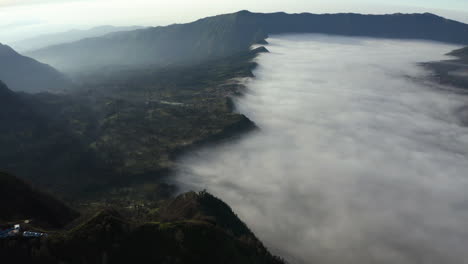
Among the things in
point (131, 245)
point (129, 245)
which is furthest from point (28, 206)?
point (131, 245)

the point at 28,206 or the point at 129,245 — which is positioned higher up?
the point at 129,245

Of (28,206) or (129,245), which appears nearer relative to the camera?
(129,245)

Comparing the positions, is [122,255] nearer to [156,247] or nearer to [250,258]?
[156,247]

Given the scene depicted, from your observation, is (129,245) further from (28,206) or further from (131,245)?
(28,206)

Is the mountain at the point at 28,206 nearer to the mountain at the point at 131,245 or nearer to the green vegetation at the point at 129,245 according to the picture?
the green vegetation at the point at 129,245

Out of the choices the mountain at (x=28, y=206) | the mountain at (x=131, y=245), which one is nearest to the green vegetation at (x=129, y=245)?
the mountain at (x=131, y=245)

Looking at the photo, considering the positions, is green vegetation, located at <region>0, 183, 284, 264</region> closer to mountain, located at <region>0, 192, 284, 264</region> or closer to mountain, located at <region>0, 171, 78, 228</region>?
mountain, located at <region>0, 192, 284, 264</region>

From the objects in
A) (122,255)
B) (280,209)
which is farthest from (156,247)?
(280,209)

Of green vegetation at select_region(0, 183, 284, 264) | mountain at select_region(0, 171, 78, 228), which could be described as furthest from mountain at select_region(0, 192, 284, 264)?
mountain at select_region(0, 171, 78, 228)

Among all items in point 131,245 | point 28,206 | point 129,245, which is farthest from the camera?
point 28,206
